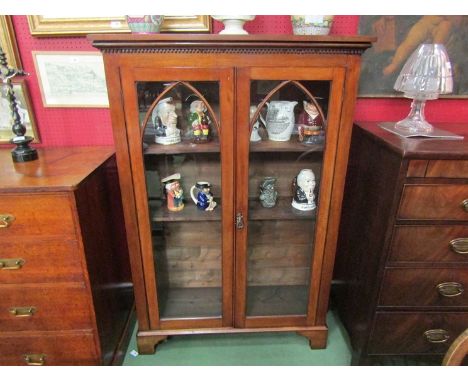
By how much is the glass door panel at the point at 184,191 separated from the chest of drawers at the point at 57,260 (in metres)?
0.23

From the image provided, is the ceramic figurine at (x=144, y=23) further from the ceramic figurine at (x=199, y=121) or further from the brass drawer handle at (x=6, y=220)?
the brass drawer handle at (x=6, y=220)

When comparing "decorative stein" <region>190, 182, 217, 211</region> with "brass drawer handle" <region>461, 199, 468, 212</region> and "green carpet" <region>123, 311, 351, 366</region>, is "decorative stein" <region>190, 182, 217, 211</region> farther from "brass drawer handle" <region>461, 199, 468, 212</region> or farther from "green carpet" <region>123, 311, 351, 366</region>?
"brass drawer handle" <region>461, 199, 468, 212</region>

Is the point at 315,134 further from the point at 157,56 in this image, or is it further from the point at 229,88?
the point at 157,56

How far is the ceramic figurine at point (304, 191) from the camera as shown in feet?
4.17

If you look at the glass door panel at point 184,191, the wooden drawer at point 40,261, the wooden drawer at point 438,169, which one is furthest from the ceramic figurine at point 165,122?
the wooden drawer at point 438,169

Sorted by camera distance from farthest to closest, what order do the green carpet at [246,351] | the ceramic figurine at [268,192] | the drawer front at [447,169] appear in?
the green carpet at [246,351]
the ceramic figurine at [268,192]
the drawer front at [447,169]

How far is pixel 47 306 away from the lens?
1.18 metres

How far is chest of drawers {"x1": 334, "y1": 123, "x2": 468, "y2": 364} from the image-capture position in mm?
1046

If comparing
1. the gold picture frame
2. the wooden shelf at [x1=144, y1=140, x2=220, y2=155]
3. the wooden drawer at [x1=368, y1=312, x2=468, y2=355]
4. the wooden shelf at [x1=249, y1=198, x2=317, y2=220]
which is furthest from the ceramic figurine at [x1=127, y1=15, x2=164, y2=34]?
the wooden drawer at [x1=368, y1=312, x2=468, y2=355]

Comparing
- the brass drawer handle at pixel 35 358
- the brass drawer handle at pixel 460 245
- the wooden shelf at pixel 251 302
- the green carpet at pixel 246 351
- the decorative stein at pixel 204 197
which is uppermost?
the decorative stein at pixel 204 197

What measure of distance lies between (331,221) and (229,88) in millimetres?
675

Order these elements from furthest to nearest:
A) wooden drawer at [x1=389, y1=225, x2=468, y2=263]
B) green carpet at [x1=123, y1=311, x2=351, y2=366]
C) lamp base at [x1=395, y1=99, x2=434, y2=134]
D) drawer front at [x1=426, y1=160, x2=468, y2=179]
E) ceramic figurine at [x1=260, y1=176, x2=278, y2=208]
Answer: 1. green carpet at [x1=123, y1=311, x2=351, y2=366]
2. ceramic figurine at [x1=260, y1=176, x2=278, y2=208]
3. lamp base at [x1=395, y1=99, x2=434, y2=134]
4. wooden drawer at [x1=389, y1=225, x2=468, y2=263]
5. drawer front at [x1=426, y1=160, x2=468, y2=179]

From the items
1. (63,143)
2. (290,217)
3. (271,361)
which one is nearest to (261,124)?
(290,217)

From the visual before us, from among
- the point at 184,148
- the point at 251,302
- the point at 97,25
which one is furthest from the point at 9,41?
the point at 251,302
